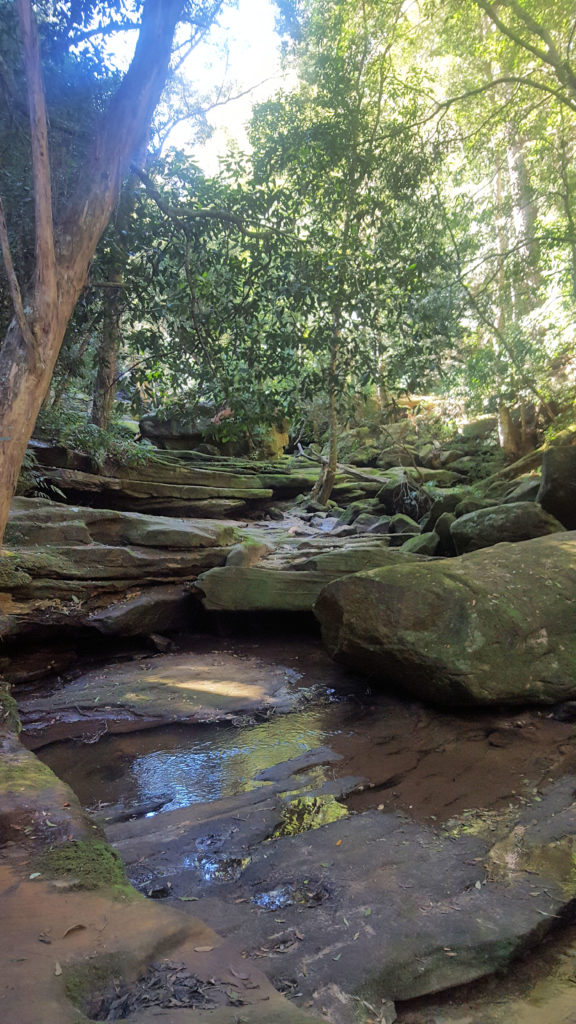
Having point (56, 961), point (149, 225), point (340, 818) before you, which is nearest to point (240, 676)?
point (340, 818)

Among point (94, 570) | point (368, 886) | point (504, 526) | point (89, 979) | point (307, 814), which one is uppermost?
point (504, 526)

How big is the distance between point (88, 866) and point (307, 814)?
1781mm

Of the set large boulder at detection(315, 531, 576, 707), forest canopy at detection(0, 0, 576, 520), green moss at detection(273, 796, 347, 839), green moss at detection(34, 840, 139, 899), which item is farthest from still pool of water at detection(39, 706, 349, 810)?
forest canopy at detection(0, 0, 576, 520)

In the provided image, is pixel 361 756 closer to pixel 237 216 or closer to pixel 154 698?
pixel 154 698

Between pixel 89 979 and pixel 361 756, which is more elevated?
pixel 89 979

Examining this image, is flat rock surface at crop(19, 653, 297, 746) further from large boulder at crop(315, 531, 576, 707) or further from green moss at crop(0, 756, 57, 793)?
green moss at crop(0, 756, 57, 793)

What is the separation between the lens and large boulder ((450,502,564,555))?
8266mm

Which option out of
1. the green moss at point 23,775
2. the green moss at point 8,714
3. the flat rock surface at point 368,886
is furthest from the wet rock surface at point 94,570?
the flat rock surface at point 368,886

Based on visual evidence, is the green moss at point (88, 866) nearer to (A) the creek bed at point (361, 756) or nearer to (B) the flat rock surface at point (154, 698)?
(A) the creek bed at point (361, 756)

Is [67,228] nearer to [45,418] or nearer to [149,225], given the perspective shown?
[149,225]

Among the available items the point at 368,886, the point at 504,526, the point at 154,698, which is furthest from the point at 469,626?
the point at 154,698

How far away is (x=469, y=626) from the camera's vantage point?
18.7ft

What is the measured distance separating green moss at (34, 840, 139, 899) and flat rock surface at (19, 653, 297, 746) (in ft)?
10.1

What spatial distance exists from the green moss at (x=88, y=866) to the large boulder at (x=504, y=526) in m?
6.56
